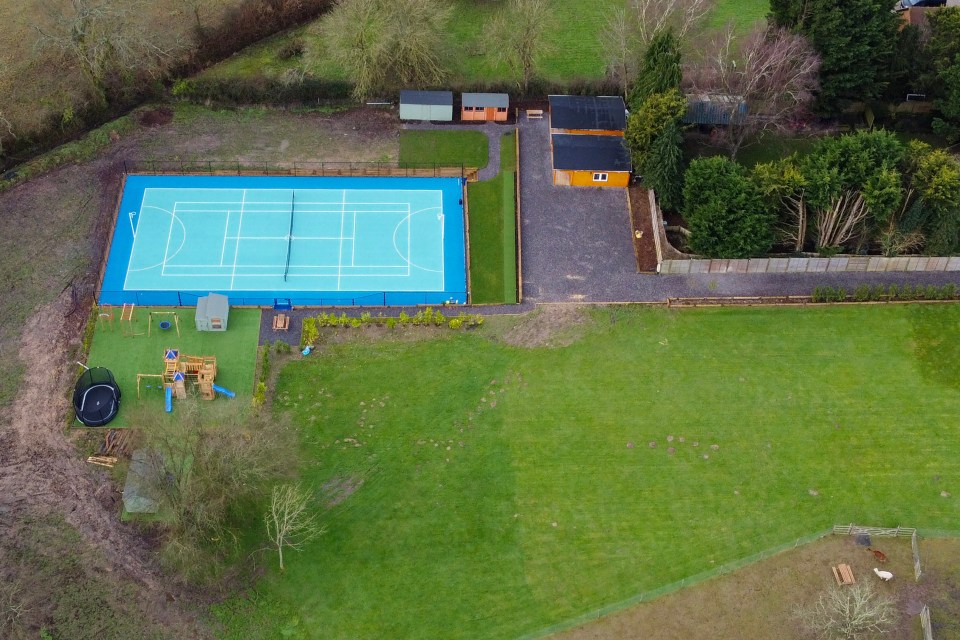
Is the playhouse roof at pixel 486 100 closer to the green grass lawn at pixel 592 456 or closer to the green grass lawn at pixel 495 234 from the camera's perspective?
the green grass lawn at pixel 495 234

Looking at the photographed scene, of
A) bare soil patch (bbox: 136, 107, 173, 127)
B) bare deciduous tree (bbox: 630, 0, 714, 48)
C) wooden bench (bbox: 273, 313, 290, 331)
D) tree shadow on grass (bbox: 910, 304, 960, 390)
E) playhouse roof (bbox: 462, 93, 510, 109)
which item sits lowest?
tree shadow on grass (bbox: 910, 304, 960, 390)

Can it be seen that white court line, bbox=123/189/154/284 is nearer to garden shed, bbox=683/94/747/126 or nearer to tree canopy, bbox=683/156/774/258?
tree canopy, bbox=683/156/774/258

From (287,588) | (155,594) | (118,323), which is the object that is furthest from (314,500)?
(118,323)

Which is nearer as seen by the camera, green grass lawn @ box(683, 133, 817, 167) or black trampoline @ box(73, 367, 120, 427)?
black trampoline @ box(73, 367, 120, 427)

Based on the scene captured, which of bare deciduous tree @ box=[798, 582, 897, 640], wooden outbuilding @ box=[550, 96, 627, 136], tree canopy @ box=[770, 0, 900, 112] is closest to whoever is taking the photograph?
bare deciduous tree @ box=[798, 582, 897, 640]

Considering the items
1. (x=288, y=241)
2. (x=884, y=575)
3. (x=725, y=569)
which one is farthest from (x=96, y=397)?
(x=884, y=575)

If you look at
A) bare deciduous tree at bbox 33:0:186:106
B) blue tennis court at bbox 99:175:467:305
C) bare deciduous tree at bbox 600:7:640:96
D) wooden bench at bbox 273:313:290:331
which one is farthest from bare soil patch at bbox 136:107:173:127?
bare deciduous tree at bbox 600:7:640:96

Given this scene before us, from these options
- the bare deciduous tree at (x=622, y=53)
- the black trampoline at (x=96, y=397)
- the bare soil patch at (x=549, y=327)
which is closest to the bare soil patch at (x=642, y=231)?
the bare soil patch at (x=549, y=327)
